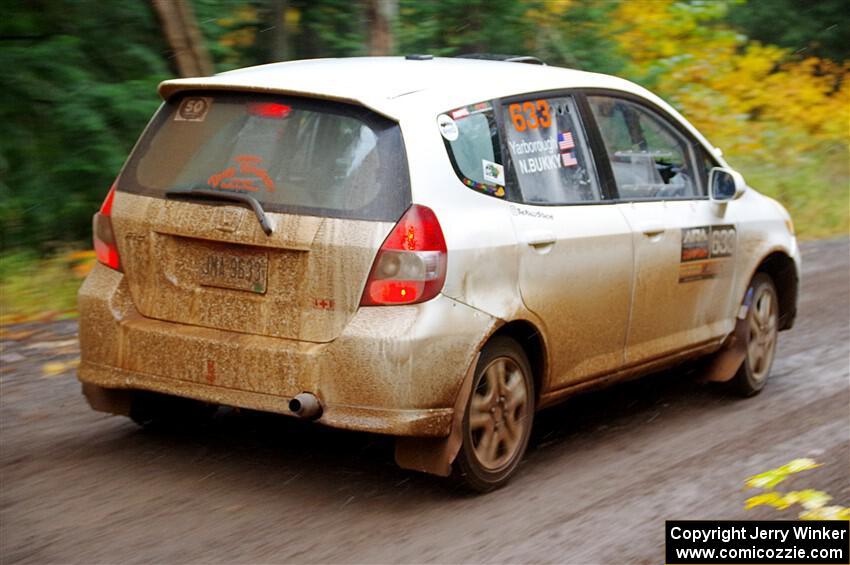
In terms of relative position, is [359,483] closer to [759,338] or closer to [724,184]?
[724,184]

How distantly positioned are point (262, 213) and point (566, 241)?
1471 millimetres

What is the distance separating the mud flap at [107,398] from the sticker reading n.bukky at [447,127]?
1.85 metres

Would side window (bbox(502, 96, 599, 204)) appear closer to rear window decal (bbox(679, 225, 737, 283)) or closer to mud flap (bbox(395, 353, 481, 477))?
rear window decal (bbox(679, 225, 737, 283))

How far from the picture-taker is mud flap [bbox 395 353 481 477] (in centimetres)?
521

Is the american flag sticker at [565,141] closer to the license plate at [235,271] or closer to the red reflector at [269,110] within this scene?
the red reflector at [269,110]

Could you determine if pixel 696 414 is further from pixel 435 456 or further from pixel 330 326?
pixel 330 326

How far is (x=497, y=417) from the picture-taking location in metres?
5.53

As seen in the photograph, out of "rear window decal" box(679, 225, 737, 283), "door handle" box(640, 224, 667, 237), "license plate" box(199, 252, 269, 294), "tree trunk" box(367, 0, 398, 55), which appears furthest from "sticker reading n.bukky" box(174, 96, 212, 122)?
"tree trunk" box(367, 0, 398, 55)

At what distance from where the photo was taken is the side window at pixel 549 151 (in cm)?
575

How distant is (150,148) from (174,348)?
3.09 feet

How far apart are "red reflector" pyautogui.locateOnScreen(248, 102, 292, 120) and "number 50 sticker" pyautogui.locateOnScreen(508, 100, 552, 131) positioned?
1069mm

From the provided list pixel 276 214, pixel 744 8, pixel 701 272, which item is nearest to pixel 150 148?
pixel 276 214

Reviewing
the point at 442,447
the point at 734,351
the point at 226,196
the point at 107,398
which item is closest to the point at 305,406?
the point at 442,447

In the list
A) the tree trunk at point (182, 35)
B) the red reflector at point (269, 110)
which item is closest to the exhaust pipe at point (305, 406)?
the red reflector at point (269, 110)
